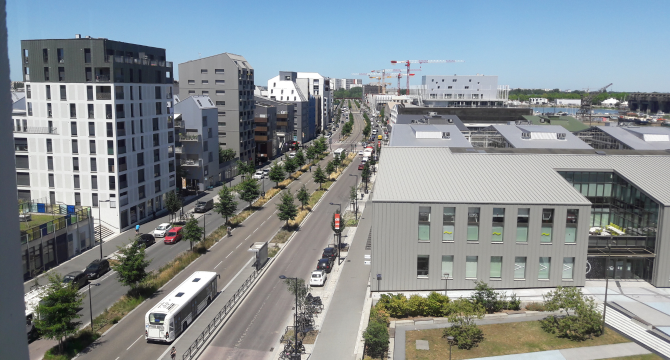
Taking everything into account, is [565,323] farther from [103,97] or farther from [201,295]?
[103,97]

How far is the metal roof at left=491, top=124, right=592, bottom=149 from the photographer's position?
53.4 meters

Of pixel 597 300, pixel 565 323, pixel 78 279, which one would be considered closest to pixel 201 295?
pixel 78 279

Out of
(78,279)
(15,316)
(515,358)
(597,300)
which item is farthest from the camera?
(78,279)

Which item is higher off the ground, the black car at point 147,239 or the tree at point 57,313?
the tree at point 57,313

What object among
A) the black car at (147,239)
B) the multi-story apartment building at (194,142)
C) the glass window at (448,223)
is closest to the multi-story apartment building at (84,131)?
the black car at (147,239)

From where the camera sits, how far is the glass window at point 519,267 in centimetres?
3412

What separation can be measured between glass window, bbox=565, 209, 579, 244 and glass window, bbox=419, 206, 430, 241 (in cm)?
915

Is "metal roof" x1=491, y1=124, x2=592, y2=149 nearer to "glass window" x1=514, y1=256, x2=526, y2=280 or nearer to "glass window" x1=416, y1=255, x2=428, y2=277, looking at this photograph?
"glass window" x1=514, y1=256, x2=526, y2=280

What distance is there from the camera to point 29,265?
1564 inches

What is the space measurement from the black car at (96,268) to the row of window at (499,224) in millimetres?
25968

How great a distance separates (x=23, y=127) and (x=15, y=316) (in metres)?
54.1

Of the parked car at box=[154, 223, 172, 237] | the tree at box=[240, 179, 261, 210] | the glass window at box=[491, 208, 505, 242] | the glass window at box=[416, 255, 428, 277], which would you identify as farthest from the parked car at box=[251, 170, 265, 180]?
the glass window at box=[491, 208, 505, 242]

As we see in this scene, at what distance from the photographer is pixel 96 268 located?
4091cm

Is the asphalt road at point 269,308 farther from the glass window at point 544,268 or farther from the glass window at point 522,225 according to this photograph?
the glass window at point 544,268
